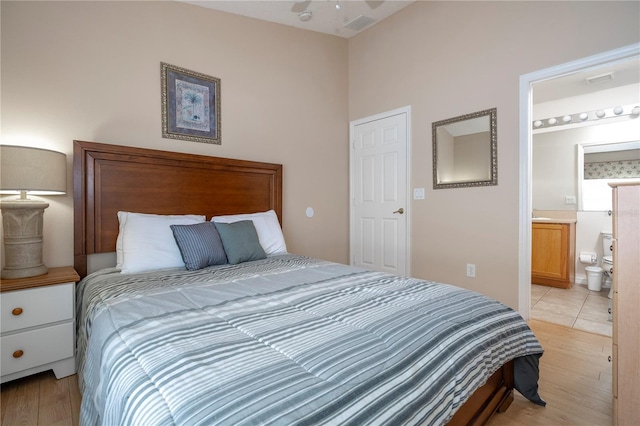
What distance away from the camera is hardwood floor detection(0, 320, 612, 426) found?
59.9 inches

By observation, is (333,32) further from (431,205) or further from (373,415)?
(373,415)

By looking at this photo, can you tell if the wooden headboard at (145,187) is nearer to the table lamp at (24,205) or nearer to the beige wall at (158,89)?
the beige wall at (158,89)

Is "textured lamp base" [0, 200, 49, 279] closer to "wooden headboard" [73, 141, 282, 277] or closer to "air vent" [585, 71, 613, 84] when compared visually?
"wooden headboard" [73, 141, 282, 277]

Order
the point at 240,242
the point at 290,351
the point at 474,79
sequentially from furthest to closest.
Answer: the point at 474,79, the point at 240,242, the point at 290,351

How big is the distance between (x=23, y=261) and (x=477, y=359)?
8.24 ft

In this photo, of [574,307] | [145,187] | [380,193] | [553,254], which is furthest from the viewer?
[553,254]

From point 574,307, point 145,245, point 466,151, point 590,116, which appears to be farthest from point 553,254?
point 145,245

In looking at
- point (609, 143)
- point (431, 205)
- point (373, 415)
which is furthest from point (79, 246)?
point (609, 143)

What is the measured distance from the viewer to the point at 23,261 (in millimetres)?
1878

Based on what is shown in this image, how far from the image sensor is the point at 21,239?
188 centimetres

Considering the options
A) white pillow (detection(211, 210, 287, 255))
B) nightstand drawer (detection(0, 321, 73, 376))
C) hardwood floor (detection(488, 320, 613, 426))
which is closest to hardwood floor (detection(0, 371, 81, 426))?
nightstand drawer (detection(0, 321, 73, 376))

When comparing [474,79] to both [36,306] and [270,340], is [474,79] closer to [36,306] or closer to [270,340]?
[270,340]

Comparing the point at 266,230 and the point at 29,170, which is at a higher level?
the point at 29,170

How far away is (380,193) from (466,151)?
3.51 feet
